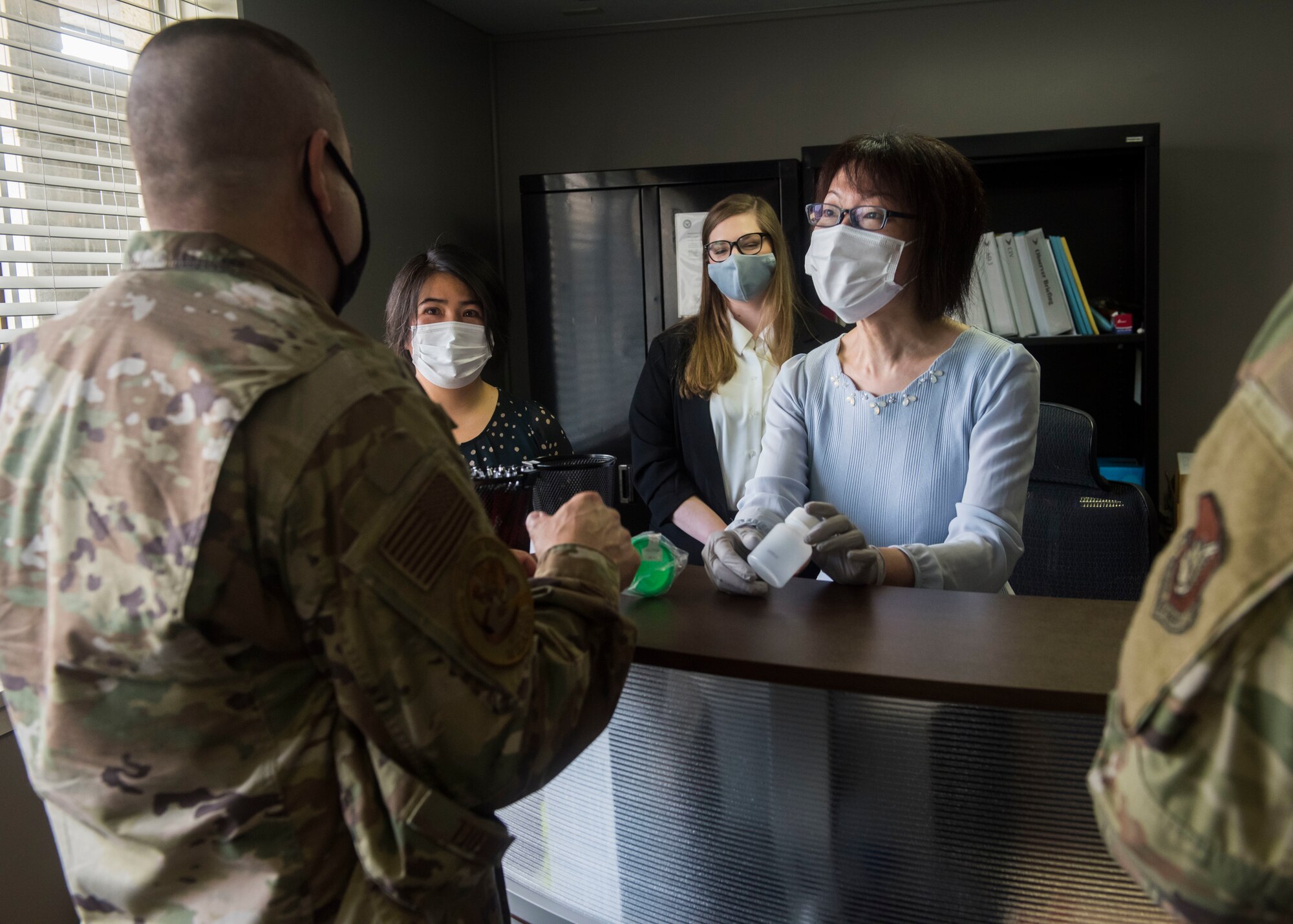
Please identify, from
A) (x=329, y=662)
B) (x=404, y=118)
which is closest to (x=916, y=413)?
(x=329, y=662)

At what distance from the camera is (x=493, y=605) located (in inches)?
30.4


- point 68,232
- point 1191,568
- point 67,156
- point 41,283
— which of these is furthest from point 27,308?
point 1191,568

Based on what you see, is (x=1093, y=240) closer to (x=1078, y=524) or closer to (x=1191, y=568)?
(x=1078, y=524)

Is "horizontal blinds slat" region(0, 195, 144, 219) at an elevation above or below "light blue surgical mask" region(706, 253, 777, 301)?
above

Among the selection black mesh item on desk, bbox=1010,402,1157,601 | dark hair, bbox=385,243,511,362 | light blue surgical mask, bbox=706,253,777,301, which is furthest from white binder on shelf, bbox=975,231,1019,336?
dark hair, bbox=385,243,511,362

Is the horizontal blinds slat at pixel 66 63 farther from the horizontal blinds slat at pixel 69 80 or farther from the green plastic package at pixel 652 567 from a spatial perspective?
the green plastic package at pixel 652 567

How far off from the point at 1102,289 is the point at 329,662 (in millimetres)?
3400

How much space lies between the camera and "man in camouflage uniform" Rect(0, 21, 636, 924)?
0.70 meters

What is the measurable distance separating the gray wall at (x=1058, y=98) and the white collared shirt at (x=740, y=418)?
1706 mm

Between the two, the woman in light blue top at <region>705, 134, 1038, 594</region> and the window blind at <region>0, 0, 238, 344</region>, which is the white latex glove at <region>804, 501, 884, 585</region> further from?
the window blind at <region>0, 0, 238, 344</region>

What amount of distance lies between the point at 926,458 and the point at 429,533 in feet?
3.50

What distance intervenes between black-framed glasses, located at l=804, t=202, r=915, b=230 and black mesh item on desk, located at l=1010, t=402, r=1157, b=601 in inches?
25.2

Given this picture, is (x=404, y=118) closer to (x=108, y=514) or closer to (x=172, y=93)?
(x=172, y=93)

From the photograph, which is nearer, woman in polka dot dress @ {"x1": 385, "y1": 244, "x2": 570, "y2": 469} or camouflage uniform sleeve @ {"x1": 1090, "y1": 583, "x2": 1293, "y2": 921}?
camouflage uniform sleeve @ {"x1": 1090, "y1": 583, "x2": 1293, "y2": 921}
